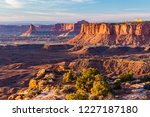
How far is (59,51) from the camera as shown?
14138 cm

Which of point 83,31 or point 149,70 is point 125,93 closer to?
point 149,70

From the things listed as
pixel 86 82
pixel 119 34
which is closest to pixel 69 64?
pixel 86 82

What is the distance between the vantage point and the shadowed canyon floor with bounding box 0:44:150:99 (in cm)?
2523

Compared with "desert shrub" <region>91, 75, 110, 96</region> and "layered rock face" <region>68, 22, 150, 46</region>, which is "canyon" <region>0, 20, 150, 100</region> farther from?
"desert shrub" <region>91, 75, 110, 96</region>

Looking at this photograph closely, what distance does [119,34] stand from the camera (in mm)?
169000

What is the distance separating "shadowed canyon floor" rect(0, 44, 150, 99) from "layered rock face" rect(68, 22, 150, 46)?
25.4 metres

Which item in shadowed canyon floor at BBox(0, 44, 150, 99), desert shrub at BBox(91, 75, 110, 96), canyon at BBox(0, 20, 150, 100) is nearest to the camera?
desert shrub at BBox(91, 75, 110, 96)

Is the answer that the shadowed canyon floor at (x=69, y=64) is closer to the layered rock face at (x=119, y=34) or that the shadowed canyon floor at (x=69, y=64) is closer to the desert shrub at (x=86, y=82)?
the desert shrub at (x=86, y=82)

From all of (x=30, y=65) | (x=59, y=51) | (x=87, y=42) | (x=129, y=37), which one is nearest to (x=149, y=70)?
(x=30, y=65)

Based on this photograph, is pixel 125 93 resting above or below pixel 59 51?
above

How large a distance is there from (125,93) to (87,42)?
6152 inches

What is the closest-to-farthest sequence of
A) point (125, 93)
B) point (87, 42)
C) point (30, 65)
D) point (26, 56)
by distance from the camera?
1. point (125, 93)
2. point (30, 65)
3. point (26, 56)
4. point (87, 42)

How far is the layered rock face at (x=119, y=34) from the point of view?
6294 inches

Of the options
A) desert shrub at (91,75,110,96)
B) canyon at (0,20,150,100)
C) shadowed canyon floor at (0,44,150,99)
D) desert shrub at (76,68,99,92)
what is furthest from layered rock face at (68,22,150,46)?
desert shrub at (91,75,110,96)
